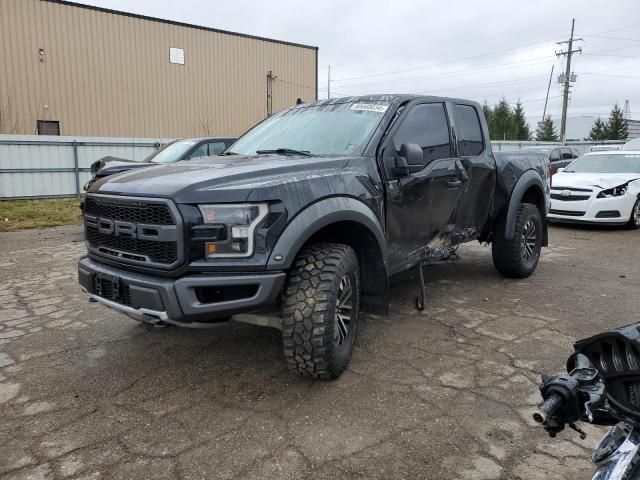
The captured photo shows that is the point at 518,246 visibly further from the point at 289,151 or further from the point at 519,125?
the point at 519,125

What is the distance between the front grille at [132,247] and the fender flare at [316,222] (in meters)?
0.55

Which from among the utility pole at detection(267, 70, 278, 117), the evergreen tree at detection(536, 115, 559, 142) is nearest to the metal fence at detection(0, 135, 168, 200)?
the utility pole at detection(267, 70, 278, 117)

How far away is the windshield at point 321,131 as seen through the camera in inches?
155

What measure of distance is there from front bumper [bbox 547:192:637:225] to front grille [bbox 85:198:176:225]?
902 centimetres

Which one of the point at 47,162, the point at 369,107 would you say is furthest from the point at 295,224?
the point at 47,162

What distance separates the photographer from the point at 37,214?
451 inches

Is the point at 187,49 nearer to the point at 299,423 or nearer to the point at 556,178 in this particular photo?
the point at 556,178

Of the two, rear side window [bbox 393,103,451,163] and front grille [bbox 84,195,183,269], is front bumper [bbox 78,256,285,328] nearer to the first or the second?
front grille [bbox 84,195,183,269]

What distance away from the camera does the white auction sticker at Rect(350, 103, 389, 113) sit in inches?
162

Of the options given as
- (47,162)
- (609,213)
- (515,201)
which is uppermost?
(47,162)

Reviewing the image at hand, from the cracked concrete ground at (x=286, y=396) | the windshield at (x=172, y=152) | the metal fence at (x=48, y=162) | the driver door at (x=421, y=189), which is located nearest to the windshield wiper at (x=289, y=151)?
the driver door at (x=421, y=189)

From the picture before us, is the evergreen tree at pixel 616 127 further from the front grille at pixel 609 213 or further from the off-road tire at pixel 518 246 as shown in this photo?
the off-road tire at pixel 518 246

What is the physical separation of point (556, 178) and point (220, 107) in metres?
16.7

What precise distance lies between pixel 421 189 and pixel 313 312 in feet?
5.42
